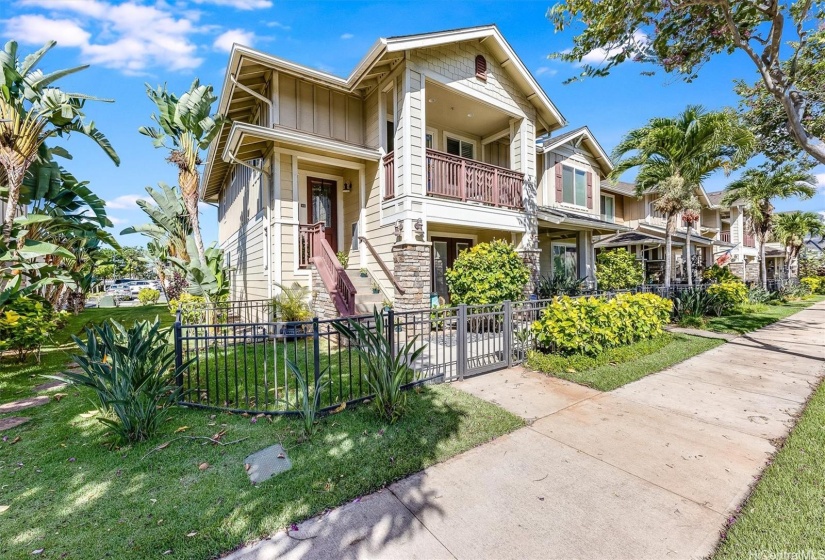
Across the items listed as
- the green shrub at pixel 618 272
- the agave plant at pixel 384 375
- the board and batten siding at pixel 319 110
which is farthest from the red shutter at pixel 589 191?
the agave plant at pixel 384 375

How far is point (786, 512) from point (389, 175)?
993 cm

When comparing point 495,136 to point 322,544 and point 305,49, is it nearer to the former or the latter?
point 305,49

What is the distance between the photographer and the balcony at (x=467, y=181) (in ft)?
32.9

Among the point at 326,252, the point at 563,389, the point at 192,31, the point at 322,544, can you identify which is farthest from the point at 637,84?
the point at 322,544

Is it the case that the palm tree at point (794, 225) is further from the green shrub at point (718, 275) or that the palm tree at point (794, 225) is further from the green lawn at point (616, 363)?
the green lawn at point (616, 363)

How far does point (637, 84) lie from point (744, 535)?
36.0ft

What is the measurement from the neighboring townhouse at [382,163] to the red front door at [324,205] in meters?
0.04

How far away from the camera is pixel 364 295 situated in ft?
32.4

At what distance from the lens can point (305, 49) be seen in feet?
36.3

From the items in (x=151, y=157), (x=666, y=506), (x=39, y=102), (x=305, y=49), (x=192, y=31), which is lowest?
(x=666, y=506)

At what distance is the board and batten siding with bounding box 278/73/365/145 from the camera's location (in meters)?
10.4

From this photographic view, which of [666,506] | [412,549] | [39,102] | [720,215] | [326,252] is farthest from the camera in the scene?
[720,215]

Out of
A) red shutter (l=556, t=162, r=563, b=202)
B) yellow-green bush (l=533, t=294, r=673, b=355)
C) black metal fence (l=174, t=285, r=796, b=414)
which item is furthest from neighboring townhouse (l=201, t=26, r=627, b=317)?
yellow-green bush (l=533, t=294, r=673, b=355)

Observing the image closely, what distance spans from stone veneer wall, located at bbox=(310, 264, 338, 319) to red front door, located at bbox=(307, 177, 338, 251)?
221cm
